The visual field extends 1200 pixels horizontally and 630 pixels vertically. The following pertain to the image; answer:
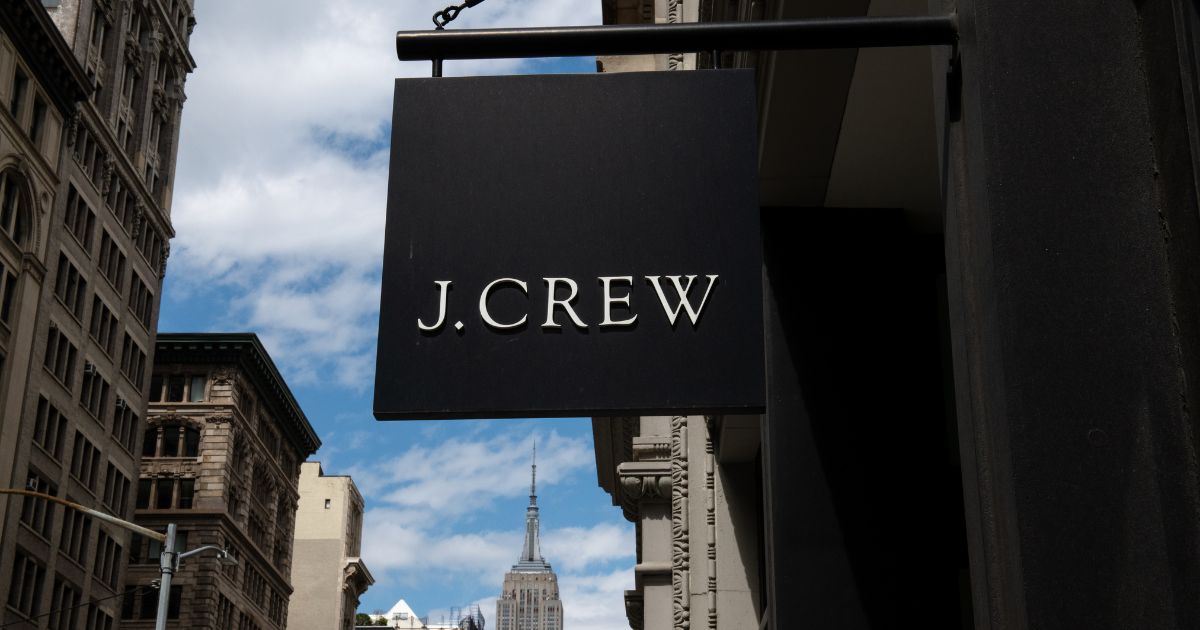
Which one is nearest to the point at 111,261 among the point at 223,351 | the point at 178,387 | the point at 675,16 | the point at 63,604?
the point at 63,604

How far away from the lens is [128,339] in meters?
76.9

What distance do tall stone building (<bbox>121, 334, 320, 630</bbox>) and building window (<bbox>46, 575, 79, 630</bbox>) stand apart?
17.2 meters

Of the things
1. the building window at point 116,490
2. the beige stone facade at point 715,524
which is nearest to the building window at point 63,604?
the building window at point 116,490

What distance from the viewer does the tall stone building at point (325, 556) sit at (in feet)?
428

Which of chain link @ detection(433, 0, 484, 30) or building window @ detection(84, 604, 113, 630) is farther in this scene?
building window @ detection(84, 604, 113, 630)

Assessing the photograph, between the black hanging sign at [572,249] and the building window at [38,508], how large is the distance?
196 ft

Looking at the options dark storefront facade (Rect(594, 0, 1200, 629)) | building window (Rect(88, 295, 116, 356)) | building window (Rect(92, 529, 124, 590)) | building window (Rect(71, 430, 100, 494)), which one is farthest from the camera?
building window (Rect(92, 529, 124, 590))

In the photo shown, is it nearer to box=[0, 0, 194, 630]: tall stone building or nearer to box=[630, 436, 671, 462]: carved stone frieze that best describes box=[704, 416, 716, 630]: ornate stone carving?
box=[630, 436, 671, 462]: carved stone frieze

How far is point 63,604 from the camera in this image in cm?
6681

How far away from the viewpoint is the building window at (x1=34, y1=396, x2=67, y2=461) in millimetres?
63250

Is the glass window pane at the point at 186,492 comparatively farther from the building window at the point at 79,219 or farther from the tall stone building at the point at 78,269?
the building window at the point at 79,219

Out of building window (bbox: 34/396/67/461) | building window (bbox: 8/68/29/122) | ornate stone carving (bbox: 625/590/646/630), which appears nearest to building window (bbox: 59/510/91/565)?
building window (bbox: 34/396/67/461)

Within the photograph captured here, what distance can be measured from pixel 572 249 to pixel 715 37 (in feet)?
3.02

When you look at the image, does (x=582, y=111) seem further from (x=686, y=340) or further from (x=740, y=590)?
(x=740, y=590)
